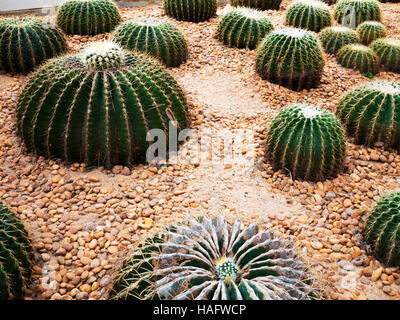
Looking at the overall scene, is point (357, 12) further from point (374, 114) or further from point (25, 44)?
point (25, 44)

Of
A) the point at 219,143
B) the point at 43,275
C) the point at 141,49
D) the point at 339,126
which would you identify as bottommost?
the point at 43,275

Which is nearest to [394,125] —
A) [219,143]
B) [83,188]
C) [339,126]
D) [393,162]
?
[393,162]

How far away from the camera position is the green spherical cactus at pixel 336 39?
21.2 feet

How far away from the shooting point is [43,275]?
2.79 meters

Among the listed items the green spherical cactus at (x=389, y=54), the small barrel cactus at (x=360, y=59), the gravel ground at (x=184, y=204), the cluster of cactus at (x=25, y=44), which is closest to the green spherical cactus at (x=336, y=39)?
the small barrel cactus at (x=360, y=59)

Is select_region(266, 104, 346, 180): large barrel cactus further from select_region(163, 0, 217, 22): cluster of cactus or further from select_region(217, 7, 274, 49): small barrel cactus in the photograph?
select_region(163, 0, 217, 22): cluster of cactus

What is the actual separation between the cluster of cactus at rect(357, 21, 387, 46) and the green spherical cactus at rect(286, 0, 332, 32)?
0.60m

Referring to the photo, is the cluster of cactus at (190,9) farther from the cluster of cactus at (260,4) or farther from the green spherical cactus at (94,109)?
the green spherical cactus at (94,109)

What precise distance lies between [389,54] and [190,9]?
11.4ft

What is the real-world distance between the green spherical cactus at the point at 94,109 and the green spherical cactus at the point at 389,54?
4.14 m

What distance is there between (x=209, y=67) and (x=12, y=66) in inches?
108

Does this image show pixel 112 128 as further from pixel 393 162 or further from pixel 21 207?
pixel 393 162

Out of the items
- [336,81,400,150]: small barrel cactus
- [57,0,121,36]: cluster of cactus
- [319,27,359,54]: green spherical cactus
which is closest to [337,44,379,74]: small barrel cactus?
[319,27,359,54]: green spherical cactus

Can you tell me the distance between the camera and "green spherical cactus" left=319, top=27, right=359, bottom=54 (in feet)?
21.2
